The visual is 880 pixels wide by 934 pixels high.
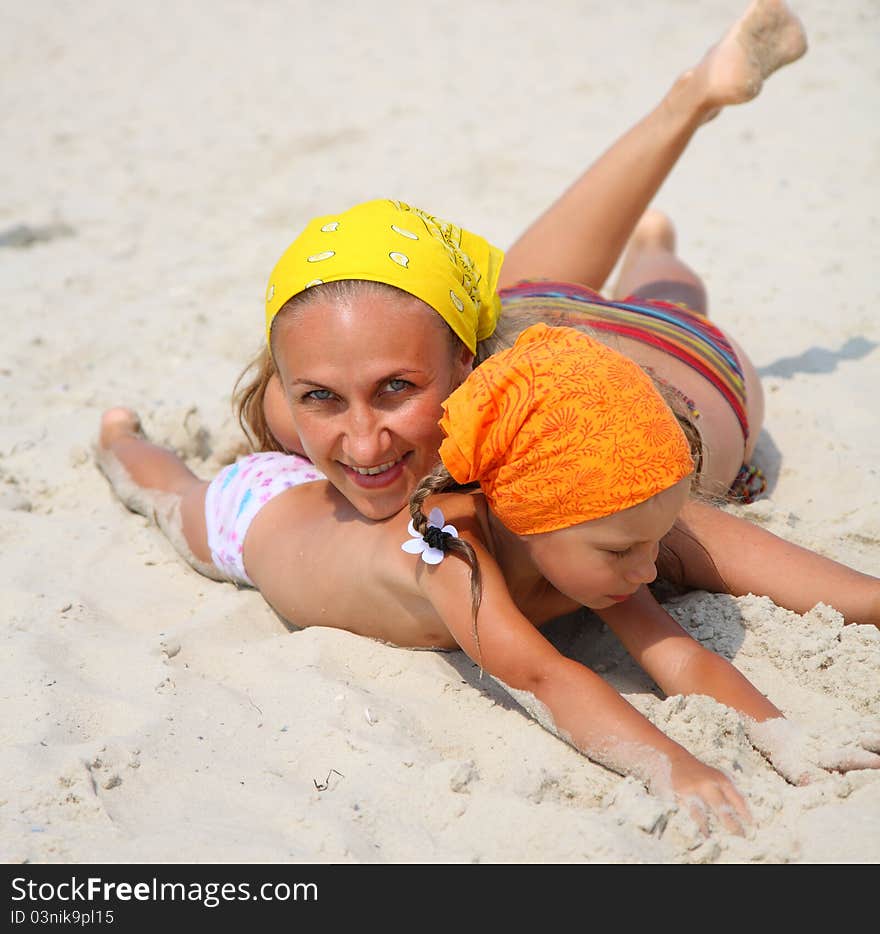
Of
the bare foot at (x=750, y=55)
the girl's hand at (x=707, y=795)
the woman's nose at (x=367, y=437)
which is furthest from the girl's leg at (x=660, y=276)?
the girl's hand at (x=707, y=795)

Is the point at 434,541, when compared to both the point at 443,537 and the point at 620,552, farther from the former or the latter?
the point at 620,552

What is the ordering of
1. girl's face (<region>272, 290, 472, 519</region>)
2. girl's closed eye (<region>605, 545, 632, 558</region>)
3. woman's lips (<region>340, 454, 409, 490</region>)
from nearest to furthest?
1. girl's closed eye (<region>605, 545, 632, 558</region>)
2. girl's face (<region>272, 290, 472, 519</region>)
3. woman's lips (<region>340, 454, 409, 490</region>)

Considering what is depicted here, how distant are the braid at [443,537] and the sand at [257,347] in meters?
0.31

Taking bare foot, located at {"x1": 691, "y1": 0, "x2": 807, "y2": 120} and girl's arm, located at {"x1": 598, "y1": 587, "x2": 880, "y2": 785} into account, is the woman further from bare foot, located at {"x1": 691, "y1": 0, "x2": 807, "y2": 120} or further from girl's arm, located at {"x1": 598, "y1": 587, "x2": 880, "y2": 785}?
girl's arm, located at {"x1": 598, "y1": 587, "x2": 880, "y2": 785}

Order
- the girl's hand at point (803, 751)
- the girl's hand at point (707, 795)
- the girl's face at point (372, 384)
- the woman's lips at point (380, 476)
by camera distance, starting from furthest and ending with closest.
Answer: the woman's lips at point (380, 476)
the girl's face at point (372, 384)
the girl's hand at point (803, 751)
the girl's hand at point (707, 795)

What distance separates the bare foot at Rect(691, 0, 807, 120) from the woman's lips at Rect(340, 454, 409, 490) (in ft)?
6.62

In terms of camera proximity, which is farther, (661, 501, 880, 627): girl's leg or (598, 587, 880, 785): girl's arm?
(661, 501, 880, 627): girl's leg

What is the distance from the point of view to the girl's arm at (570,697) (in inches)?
82.2

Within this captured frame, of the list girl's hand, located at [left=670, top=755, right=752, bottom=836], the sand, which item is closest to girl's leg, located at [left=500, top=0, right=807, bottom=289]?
the sand

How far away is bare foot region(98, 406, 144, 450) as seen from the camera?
3727mm

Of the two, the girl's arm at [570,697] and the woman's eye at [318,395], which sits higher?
the woman's eye at [318,395]

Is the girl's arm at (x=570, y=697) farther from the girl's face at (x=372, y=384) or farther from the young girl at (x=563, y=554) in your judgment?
the girl's face at (x=372, y=384)

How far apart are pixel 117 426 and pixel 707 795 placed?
2423 millimetres
